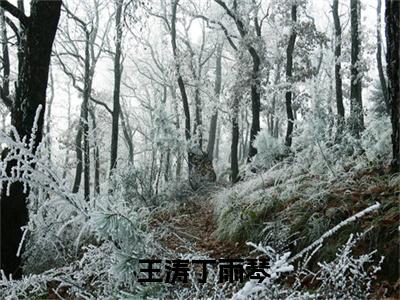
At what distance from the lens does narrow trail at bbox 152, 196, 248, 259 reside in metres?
5.07

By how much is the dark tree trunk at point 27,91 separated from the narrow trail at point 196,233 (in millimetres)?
1510

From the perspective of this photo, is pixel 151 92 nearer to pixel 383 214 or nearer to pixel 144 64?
pixel 144 64

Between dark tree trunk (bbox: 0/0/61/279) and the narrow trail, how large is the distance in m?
1.51

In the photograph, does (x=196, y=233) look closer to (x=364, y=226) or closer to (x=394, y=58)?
(x=364, y=226)

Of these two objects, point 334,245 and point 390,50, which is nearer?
point 334,245

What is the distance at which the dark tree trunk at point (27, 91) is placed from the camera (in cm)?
456

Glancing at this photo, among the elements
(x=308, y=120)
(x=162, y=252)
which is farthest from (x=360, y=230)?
(x=308, y=120)

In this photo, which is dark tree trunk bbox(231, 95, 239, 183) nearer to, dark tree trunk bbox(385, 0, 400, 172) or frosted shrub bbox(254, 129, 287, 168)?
frosted shrub bbox(254, 129, 287, 168)

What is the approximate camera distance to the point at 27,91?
4570 mm

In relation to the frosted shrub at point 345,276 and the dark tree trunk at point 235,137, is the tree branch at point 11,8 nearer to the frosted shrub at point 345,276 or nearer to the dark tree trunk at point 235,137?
the frosted shrub at point 345,276

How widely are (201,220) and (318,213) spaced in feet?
12.6

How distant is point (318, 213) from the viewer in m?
4.70

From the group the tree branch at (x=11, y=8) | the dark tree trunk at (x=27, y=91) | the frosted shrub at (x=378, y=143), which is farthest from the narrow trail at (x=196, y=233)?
the tree branch at (x=11, y=8)

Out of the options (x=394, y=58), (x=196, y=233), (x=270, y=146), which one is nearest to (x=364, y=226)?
(x=394, y=58)
